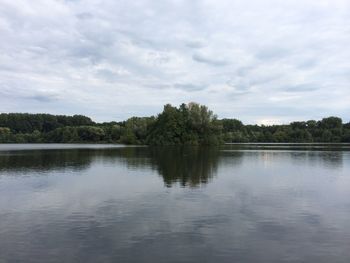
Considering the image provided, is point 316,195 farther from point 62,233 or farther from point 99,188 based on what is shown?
point 62,233

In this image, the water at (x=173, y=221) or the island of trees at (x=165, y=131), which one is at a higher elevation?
the island of trees at (x=165, y=131)

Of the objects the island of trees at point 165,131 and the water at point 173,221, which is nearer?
the water at point 173,221

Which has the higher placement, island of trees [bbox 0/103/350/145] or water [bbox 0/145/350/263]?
island of trees [bbox 0/103/350/145]

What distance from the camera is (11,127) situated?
639 ft

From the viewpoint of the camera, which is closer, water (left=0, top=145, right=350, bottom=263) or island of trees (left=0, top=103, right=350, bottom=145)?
water (left=0, top=145, right=350, bottom=263)

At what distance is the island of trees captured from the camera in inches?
4897

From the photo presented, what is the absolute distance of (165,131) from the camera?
415 feet

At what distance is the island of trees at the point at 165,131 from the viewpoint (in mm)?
124375

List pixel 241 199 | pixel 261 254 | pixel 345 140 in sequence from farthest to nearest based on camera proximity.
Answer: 1. pixel 345 140
2. pixel 241 199
3. pixel 261 254

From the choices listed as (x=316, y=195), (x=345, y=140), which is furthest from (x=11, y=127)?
(x=316, y=195)

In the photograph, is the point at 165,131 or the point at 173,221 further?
the point at 165,131

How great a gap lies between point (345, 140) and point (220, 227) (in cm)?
17628

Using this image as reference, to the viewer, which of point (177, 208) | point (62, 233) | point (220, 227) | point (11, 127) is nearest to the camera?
point (62, 233)

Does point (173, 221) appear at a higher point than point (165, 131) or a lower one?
lower
